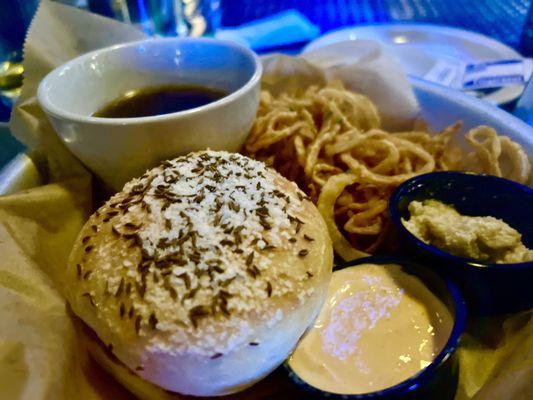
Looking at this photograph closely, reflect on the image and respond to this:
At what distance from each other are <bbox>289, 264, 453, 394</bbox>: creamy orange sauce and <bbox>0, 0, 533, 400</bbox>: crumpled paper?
113mm

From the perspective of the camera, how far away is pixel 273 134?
1550 millimetres

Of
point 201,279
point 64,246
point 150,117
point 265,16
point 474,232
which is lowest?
point 265,16

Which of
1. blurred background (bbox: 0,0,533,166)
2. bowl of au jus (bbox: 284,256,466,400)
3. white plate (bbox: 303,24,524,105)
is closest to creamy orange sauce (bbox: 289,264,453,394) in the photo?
bowl of au jus (bbox: 284,256,466,400)

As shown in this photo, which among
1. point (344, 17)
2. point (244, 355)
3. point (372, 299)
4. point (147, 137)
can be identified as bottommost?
point (344, 17)

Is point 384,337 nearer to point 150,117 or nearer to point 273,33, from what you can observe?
point 150,117

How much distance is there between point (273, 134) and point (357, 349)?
0.73 metres

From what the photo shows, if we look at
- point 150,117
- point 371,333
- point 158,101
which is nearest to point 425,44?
point 158,101

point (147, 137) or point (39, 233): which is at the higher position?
point (147, 137)

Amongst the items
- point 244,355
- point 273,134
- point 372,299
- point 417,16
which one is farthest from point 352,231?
point 417,16

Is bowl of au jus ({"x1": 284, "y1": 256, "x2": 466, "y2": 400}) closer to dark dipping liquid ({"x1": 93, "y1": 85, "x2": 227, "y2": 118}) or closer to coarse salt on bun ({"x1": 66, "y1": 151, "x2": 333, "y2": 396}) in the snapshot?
coarse salt on bun ({"x1": 66, "y1": 151, "x2": 333, "y2": 396})

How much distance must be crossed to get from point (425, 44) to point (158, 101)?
1996 mm

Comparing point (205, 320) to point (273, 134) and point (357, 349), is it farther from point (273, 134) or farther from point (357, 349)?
point (273, 134)

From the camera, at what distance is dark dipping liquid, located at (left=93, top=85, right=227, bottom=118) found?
1477 millimetres

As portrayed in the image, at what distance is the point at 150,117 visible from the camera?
127 centimetres
